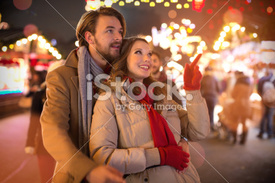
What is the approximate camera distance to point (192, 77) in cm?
159

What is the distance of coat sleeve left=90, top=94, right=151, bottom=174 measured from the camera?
52.2 inches

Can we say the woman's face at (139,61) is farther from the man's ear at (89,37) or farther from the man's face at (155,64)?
the man's face at (155,64)

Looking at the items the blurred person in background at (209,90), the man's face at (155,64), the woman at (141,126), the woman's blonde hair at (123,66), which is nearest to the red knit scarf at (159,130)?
the woman at (141,126)

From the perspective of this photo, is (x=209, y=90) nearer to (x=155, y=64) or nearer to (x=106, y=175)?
(x=155, y=64)

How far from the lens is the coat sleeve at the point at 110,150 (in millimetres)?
1325

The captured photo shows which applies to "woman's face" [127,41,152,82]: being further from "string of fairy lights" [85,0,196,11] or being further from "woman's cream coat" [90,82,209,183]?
"string of fairy lights" [85,0,196,11]

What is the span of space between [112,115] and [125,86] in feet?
0.95

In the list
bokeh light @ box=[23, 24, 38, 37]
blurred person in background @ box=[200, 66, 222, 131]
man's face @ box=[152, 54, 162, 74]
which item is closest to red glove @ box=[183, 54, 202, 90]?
man's face @ box=[152, 54, 162, 74]

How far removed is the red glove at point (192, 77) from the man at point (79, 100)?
742mm

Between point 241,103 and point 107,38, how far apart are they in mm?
4720

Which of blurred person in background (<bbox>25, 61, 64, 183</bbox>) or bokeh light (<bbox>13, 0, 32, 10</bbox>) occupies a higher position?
bokeh light (<bbox>13, 0, 32, 10</bbox>)

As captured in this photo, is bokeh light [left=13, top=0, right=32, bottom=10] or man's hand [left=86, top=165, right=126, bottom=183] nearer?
man's hand [left=86, top=165, right=126, bottom=183]

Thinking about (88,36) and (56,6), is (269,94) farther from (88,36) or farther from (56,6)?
(56,6)

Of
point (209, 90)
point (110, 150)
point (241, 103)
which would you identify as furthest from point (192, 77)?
point (209, 90)
